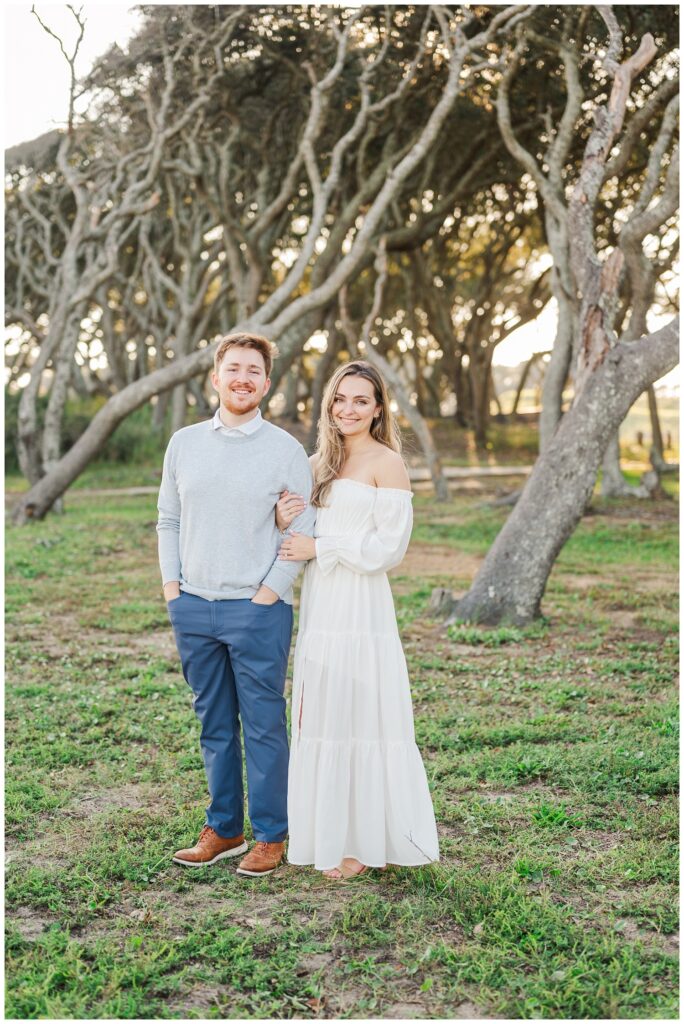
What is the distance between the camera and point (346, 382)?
4.55 metres

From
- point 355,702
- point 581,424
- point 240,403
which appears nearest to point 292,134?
point 581,424

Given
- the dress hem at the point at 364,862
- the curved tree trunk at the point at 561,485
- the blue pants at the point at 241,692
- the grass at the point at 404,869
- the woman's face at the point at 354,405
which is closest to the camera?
the grass at the point at 404,869

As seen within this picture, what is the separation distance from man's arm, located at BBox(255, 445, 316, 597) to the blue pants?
11cm

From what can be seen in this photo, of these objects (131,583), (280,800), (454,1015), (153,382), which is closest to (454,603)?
(131,583)

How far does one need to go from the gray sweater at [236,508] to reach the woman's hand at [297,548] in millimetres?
35

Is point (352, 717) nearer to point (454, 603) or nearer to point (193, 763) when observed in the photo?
point (193, 763)

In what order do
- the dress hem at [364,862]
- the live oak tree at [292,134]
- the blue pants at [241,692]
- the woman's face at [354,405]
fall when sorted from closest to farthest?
the dress hem at [364,862] < the blue pants at [241,692] < the woman's face at [354,405] < the live oak tree at [292,134]

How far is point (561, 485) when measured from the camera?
9.26 m

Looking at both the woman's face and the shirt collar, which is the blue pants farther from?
the woman's face

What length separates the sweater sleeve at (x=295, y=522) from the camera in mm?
4371

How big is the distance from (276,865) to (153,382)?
40.7 ft

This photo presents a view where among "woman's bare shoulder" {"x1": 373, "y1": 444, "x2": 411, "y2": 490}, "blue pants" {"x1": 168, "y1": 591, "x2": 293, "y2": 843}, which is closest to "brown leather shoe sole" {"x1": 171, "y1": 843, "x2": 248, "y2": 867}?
"blue pants" {"x1": 168, "y1": 591, "x2": 293, "y2": 843}

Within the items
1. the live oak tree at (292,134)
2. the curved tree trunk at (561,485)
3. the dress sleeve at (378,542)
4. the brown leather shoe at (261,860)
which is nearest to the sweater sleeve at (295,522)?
the dress sleeve at (378,542)

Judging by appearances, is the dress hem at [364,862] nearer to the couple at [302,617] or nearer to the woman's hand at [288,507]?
the couple at [302,617]
